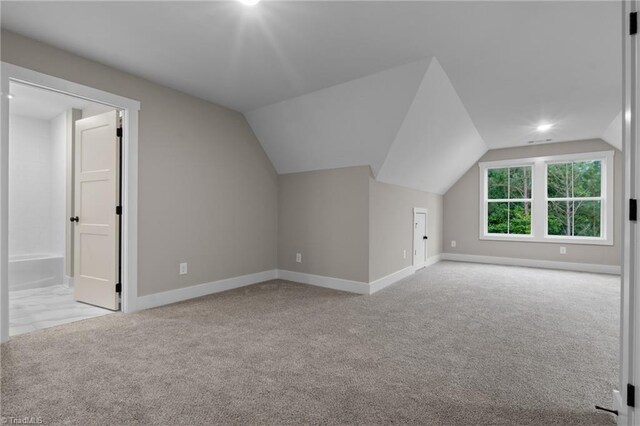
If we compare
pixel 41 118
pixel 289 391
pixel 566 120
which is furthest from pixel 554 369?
pixel 41 118

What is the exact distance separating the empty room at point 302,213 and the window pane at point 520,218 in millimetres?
547

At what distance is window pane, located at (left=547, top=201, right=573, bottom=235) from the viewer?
5.77 m

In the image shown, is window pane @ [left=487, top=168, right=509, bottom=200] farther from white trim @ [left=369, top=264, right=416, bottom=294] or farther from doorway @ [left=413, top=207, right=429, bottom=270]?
white trim @ [left=369, top=264, right=416, bottom=294]

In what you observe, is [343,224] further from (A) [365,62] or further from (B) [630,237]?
(B) [630,237]

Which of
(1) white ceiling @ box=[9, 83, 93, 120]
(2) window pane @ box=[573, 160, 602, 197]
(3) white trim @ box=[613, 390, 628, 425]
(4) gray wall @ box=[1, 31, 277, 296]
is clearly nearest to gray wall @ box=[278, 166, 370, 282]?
(4) gray wall @ box=[1, 31, 277, 296]

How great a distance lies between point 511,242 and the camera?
6121 millimetres

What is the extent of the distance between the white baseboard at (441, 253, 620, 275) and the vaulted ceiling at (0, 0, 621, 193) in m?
2.52

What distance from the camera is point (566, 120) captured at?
444cm

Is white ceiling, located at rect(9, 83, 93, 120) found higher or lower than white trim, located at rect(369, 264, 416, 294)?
higher

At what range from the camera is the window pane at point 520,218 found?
6.10 metres

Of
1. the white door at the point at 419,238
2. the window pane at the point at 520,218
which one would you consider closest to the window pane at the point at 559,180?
the window pane at the point at 520,218

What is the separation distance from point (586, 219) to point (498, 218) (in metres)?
1.39

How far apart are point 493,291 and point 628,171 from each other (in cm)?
301

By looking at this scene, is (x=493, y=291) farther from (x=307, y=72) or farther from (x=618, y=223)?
(x=307, y=72)
